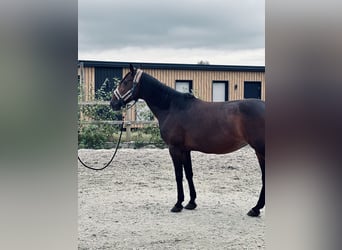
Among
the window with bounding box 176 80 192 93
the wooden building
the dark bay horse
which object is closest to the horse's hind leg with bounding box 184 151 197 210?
the dark bay horse

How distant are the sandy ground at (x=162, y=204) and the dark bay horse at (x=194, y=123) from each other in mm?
337

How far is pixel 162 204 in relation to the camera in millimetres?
4301

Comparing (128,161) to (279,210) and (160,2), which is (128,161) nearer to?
(160,2)

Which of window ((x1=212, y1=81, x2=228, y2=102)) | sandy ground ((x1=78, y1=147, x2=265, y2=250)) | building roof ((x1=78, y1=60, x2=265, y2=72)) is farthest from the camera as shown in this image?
window ((x1=212, y1=81, x2=228, y2=102))

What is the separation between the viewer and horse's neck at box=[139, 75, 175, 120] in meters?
4.23

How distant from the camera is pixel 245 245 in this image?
9.70ft

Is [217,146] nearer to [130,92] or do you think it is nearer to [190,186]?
[190,186]

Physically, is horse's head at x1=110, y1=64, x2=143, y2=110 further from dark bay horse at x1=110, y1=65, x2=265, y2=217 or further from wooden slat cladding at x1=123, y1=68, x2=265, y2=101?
wooden slat cladding at x1=123, y1=68, x2=265, y2=101

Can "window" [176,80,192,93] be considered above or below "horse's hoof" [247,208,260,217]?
above

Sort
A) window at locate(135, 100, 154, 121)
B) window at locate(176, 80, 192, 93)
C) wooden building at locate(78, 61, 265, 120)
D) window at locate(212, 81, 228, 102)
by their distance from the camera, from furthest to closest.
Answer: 1. window at locate(212, 81, 228, 102)
2. window at locate(176, 80, 192, 93)
3. wooden building at locate(78, 61, 265, 120)
4. window at locate(135, 100, 154, 121)

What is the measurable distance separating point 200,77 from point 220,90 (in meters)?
0.83

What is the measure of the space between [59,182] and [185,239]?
7.80 ft

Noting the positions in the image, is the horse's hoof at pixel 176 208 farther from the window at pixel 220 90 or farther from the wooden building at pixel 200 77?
the window at pixel 220 90

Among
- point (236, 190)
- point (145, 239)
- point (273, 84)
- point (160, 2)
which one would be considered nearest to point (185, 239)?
point (145, 239)
